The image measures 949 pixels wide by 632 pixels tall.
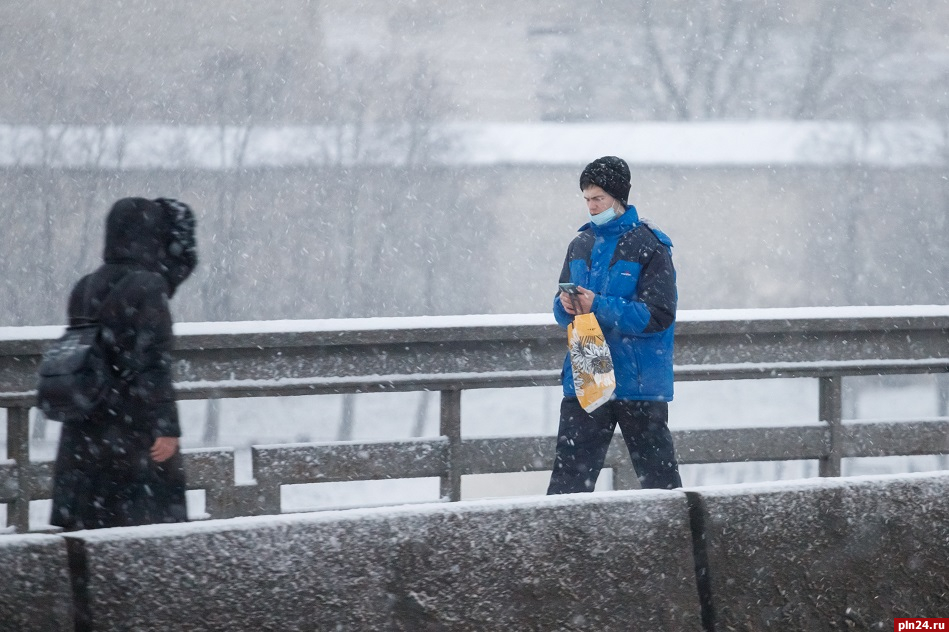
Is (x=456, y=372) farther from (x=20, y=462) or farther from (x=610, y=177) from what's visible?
(x=20, y=462)

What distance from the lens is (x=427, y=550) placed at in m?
2.43

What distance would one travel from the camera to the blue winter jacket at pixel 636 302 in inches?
162

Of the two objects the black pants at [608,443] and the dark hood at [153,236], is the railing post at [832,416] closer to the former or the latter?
the black pants at [608,443]

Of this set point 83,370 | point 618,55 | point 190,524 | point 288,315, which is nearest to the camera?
point 190,524

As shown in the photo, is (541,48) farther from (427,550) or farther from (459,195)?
(427,550)

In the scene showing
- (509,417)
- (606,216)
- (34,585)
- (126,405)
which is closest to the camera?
(34,585)

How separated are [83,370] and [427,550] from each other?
1409mm

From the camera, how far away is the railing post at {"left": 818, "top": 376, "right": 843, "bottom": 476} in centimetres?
569

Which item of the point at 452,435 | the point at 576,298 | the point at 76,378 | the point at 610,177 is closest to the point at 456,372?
the point at 452,435

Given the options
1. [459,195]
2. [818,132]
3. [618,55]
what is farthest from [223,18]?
[818,132]

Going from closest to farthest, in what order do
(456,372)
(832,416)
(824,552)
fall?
(824,552) < (456,372) < (832,416)

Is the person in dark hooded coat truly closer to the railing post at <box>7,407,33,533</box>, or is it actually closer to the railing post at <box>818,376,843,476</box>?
the railing post at <box>7,407,33,533</box>

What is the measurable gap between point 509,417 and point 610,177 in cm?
4484

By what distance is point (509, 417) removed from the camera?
160 feet
